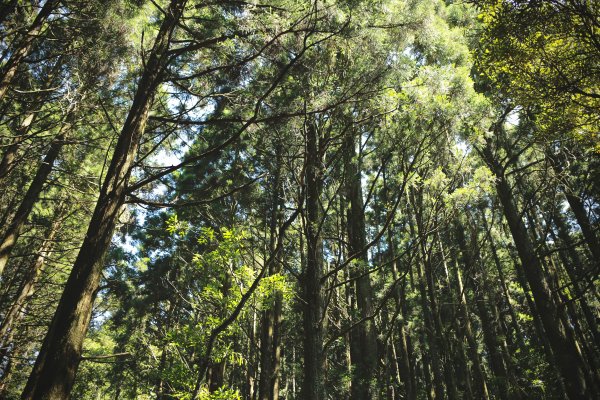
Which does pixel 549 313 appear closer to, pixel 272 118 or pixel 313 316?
pixel 313 316

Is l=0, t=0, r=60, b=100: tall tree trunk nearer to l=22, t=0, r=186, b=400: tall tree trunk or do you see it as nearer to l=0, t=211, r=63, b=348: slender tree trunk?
l=22, t=0, r=186, b=400: tall tree trunk

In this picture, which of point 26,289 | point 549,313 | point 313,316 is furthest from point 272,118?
point 26,289

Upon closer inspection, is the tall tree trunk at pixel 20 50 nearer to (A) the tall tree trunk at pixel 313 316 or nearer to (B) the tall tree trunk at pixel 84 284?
(B) the tall tree trunk at pixel 84 284

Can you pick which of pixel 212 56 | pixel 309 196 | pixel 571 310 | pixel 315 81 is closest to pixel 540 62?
pixel 315 81

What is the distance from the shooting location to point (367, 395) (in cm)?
749

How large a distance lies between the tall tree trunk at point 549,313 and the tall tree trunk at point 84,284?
838 centimetres

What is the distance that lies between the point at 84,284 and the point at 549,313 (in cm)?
1104

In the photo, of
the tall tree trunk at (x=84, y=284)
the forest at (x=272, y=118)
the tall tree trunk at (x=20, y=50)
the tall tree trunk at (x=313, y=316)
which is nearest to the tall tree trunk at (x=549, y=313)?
the forest at (x=272, y=118)

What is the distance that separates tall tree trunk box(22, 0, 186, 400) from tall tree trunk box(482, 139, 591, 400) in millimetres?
8384

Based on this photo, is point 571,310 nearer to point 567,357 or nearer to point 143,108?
point 567,357

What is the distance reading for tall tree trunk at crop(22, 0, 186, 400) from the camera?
2367mm

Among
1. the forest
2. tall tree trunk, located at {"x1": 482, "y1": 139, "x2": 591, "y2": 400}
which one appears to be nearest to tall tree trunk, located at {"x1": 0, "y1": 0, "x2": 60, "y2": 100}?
the forest

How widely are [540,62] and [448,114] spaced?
1.74 meters

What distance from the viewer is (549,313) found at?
9258 mm
